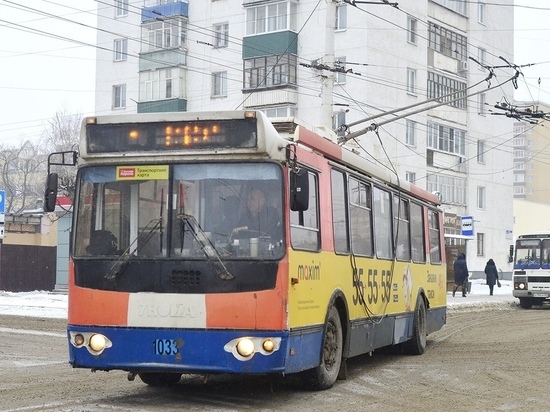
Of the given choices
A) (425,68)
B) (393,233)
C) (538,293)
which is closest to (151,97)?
(425,68)

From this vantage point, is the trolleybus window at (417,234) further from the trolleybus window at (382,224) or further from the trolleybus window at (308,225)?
the trolleybus window at (308,225)

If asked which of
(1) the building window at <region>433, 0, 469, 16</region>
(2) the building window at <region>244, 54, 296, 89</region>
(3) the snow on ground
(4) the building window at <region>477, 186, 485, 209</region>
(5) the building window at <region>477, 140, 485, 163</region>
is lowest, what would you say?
(3) the snow on ground

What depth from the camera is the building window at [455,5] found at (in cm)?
5706

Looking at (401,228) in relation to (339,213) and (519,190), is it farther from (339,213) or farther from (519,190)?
(519,190)

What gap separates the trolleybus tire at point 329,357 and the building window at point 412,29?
43819 mm

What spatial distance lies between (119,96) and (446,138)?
18522 mm

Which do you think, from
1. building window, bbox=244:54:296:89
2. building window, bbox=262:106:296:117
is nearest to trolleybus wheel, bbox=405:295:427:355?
building window, bbox=244:54:296:89

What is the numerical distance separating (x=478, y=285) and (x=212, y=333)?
45620 mm

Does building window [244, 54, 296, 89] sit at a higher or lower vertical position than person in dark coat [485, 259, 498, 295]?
higher

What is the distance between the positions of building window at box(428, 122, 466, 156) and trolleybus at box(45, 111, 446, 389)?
46.8 m

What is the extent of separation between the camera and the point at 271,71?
51.1m

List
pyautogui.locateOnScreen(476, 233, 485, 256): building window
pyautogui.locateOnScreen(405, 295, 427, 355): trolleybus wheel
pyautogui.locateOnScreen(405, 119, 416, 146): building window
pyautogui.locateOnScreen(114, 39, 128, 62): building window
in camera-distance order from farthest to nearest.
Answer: pyautogui.locateOnScreen(476, 233, 485, 256): building window < pyautogui.locateOnScreen(114, 39, 128, 62): building window < pyautogui.locateOnScreen(405, 119, 416, 146): building window < pyautogui.locateOnScreen(405, 295, 427, 355): trolleybus wheel

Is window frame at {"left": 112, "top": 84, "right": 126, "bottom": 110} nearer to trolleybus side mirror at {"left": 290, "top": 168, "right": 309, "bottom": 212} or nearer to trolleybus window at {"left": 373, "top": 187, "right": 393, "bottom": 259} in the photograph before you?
trolleybus window at {"left": 373, "top": 187, "right": 393, "bottom": 259}

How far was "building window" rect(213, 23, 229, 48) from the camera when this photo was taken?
5514cm
